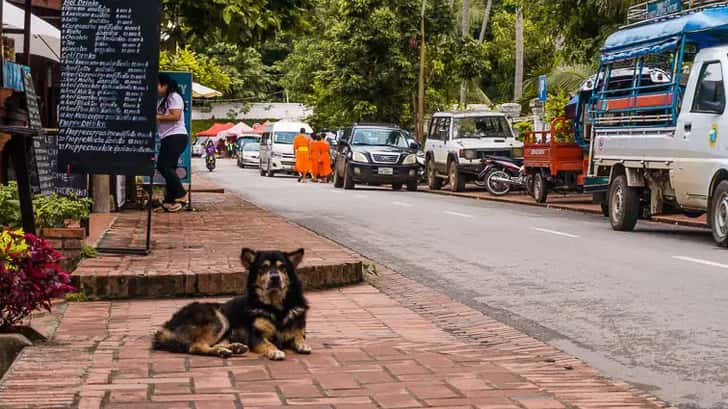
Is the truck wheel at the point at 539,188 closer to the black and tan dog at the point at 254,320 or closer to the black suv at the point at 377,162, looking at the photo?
the black suv at the point at 377,162

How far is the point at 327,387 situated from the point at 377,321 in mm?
2625

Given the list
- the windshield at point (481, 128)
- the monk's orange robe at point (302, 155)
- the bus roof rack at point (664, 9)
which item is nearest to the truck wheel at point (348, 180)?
the windshield at point (481, 128)

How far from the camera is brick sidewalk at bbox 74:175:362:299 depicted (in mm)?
9516

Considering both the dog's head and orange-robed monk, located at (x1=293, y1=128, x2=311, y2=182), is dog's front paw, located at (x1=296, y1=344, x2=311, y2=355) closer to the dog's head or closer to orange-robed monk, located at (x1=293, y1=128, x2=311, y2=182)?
the dog's head

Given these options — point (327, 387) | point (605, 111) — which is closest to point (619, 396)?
point (327, 387)

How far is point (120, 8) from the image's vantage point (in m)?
11.7

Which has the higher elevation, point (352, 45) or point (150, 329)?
point (352, 45)

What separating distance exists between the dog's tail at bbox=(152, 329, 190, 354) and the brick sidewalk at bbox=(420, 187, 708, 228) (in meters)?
14.6

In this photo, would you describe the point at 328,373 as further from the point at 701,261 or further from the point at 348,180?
the point at 348,180

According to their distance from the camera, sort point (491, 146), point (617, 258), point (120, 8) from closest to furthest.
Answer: point (120, 8) → point (617, 258) → point (491, 146)

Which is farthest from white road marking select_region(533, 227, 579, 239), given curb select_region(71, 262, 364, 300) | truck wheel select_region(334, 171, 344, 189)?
truck wheel select_region(334, 171, 344, 189)

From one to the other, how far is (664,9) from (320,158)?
81.1 ft

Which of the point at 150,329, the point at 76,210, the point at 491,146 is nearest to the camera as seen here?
the point at 150,329

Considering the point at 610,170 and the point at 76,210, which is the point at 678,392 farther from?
the point at 610,170
